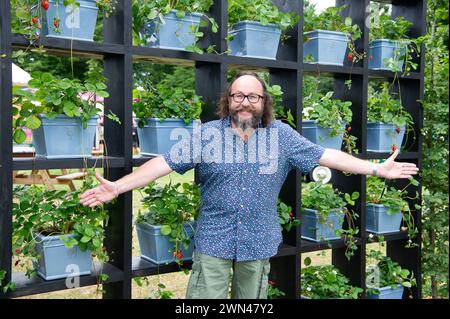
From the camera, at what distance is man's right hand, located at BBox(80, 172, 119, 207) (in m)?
1.95

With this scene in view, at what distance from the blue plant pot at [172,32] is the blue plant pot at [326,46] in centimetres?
69

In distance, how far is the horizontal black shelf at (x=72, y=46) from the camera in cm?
194

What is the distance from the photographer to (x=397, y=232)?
3.04 meters

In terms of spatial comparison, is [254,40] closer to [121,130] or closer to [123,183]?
[121,130]

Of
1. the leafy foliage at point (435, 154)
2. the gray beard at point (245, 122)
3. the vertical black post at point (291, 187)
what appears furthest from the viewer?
the leafy foliage at point (435, 154)

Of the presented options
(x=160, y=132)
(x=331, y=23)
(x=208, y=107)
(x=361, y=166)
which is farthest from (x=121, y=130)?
(x=331, y=23)

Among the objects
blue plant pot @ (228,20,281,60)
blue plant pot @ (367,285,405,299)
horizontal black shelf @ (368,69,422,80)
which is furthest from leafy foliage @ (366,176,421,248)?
blue plant pot @ (228,20,281,60)

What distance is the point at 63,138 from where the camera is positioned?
2029mm

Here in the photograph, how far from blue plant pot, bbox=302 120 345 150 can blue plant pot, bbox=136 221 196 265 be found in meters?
0.79

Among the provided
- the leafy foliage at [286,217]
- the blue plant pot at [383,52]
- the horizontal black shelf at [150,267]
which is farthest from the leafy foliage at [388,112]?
the horizontal black shelf at [150,267]

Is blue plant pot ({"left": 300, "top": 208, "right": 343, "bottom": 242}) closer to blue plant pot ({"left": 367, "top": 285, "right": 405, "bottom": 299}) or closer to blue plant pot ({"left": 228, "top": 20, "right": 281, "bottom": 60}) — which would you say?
blue plant pot ({"left": 367, "top": 285, "right": 405, "bottom": 299})

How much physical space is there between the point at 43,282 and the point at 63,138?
21.6 inches

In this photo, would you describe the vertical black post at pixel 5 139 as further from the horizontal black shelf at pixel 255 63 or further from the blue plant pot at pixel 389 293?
the blue plant pot at pixel 389 293
